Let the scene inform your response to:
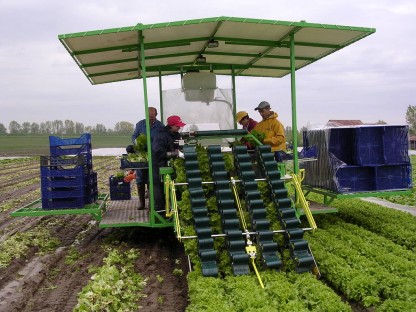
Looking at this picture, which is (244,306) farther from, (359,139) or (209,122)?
(209,122)

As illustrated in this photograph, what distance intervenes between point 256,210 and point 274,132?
2.72 meters

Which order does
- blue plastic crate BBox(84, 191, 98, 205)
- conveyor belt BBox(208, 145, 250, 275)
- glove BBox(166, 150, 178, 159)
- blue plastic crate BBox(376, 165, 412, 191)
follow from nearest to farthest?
conveyor belt BBox(208, 145, 250, 275) → glove BBox(166, 150, 178, 159) → blue plastic crate BBox(376, 165, 412, 191) → blue plastic crate BBox(84, 191, 98, 205)

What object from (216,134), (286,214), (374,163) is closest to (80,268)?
(216,134)

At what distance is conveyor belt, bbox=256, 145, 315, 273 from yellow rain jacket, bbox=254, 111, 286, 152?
751 millimetres

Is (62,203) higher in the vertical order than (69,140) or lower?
lower

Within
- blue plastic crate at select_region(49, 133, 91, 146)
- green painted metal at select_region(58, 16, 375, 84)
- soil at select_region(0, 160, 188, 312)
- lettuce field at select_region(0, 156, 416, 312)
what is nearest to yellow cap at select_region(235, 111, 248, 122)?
green painted metal at select_region(58, 16, 375, 84)

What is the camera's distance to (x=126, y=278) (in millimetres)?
7020

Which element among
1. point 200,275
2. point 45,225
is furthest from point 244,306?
point 45,225

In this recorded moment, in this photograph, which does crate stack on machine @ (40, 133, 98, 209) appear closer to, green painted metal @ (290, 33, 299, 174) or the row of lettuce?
the row of lettuce

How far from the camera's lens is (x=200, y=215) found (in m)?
7.20

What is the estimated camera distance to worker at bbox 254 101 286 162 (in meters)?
9.26

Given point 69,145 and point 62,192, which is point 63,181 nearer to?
point 62,192

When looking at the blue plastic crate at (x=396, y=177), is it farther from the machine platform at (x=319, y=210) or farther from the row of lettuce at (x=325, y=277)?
the machine platform at (x=319, y=210)

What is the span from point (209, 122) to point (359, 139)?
3.58 meters
